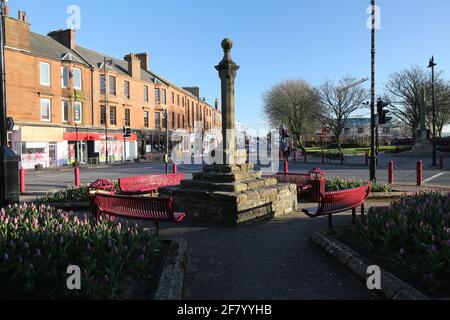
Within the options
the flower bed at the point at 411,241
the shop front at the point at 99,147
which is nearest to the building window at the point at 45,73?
the shop front at the point at 99,147

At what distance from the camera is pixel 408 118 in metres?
49.8

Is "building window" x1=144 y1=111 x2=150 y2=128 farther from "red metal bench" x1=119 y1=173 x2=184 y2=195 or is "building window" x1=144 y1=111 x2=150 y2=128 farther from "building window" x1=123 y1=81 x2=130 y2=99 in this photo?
"red metal bench" x1=119 y1=173 x2=184 y2=195

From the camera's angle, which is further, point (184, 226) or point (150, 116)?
point (150, 116)

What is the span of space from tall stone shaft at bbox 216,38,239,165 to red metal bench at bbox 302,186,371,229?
8.58ft

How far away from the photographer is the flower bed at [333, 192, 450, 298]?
13.1 ft

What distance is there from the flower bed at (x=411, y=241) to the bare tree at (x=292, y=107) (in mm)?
41786

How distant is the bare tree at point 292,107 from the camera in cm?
4970

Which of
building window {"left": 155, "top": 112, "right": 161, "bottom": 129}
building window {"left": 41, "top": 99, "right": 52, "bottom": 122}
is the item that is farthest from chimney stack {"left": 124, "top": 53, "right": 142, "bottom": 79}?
building window {"left": 41, "top": 99, "right": 52, "bottom": 122}

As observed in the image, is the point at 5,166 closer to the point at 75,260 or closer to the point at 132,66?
the point at 75,260

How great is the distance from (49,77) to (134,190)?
26137 millimetres

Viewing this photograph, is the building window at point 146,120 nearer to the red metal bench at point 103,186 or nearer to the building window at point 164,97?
the building window at point 164,97
